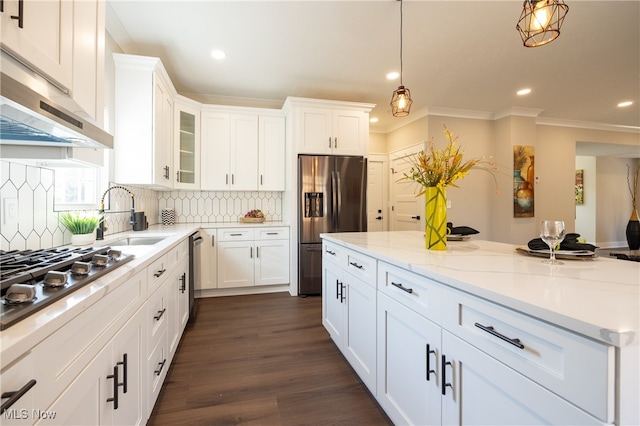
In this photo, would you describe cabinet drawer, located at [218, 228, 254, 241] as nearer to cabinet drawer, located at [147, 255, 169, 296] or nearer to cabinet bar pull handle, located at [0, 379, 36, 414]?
cabinet drawer, located at [147, 255, 169, 296]

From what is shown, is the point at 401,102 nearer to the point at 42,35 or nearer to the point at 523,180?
the point at 42,35

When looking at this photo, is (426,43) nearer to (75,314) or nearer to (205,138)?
(205,138)

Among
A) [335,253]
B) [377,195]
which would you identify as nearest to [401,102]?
[335,253]

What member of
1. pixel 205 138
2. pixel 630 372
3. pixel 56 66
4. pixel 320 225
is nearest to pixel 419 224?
pixel 320 225

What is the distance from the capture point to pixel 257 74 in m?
3.42

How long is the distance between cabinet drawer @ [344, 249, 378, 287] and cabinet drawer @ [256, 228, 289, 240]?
6.23 ft

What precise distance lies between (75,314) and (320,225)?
10.0ft

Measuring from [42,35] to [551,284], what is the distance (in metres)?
1.91

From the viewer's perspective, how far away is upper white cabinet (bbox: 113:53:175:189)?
257 cm

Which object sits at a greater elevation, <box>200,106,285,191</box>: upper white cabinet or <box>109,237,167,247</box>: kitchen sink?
<box>200,106,285,191</box>: upper white cabinet

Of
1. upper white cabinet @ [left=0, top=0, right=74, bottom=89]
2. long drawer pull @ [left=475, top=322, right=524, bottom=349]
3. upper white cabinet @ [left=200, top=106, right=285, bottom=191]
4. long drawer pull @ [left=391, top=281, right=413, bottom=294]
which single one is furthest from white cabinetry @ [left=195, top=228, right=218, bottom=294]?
long drawer pull @ [left=475, top=322, right=524, bottom=349]

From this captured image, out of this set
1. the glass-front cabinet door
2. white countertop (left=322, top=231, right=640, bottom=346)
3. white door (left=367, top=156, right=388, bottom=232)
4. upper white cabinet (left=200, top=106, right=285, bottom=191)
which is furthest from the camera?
white door (left=367, top=156, right=388, bottom=232)

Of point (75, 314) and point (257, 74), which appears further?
point (257, 74)

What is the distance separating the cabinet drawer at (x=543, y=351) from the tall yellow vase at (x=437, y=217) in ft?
2.07
